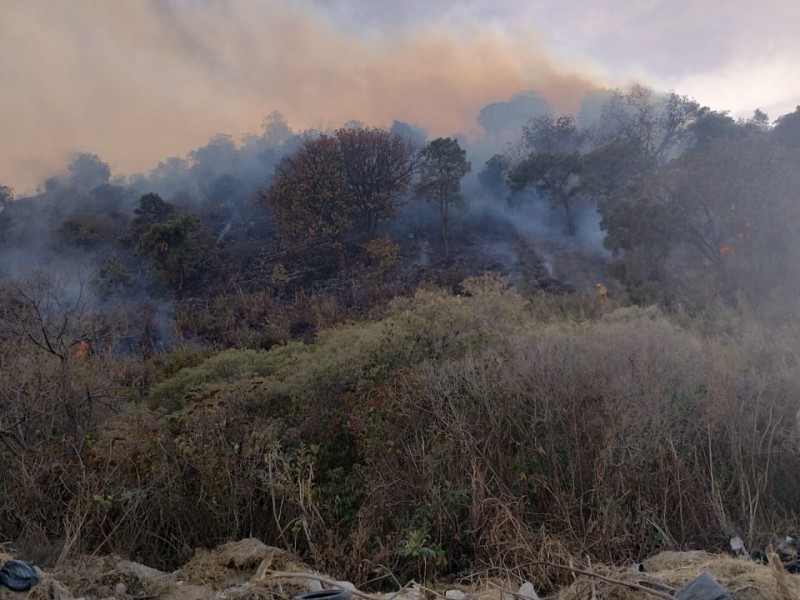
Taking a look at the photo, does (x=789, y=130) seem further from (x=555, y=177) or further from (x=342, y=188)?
(x=342, y=188)

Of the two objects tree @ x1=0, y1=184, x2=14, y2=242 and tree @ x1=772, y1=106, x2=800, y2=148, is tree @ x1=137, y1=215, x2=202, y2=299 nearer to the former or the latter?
tree @ x1=0, y1=184, x2=14, y2=242

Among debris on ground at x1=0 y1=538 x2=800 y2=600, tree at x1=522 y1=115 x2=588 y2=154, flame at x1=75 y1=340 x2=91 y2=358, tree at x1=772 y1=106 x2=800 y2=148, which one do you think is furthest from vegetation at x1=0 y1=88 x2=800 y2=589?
tree at x1=522 y1=115 x2=588 y2=154

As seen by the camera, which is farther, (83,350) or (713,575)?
(83,350)

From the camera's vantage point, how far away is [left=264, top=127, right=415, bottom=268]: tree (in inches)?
737

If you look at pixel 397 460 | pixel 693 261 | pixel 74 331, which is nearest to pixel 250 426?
pixel 397 460

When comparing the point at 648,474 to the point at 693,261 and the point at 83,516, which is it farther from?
the point at 693,261

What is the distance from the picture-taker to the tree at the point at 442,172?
20078 millimetres

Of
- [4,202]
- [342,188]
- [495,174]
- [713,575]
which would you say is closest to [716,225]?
[342,188]

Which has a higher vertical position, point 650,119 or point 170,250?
point 650,119

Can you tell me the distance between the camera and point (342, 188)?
18.9 meters

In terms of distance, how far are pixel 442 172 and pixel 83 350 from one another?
1501 centimetres

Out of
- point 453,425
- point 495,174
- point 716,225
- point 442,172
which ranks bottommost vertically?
point 453,425

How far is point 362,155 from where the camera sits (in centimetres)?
1950

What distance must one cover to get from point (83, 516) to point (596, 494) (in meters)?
3.91
